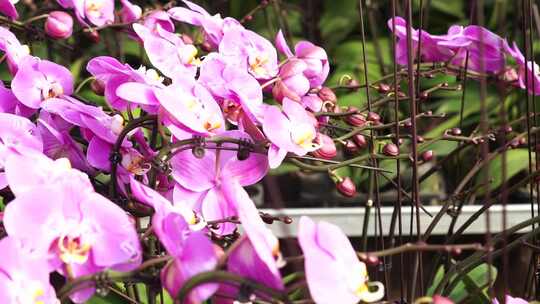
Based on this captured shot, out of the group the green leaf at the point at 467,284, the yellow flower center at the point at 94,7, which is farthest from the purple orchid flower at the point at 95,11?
the green leaf at the point at 467,284

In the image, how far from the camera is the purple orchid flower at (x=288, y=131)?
470 mm

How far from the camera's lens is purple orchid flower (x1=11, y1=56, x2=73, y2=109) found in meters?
0.53

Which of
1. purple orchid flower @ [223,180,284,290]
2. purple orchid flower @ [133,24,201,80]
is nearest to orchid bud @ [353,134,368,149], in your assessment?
purple orchid flower @ [133,24,201,80]

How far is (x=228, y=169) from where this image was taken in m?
0.48

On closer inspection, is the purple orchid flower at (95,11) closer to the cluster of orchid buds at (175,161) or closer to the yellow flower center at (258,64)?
the cluster of orchid buds at (175,161)

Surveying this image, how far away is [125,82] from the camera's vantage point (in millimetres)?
522

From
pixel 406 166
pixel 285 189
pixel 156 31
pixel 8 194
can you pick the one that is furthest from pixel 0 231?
pixel 285 189

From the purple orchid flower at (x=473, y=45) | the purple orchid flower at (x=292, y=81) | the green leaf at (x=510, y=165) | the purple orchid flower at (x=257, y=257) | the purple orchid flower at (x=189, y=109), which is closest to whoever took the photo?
the purple orchid flower at (x=257, y=257)

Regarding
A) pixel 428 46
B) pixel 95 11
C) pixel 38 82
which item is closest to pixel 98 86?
pixel 38 82

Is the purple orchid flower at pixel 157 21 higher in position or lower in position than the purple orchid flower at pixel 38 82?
lower

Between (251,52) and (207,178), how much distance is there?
0.12m

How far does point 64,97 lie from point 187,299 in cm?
22

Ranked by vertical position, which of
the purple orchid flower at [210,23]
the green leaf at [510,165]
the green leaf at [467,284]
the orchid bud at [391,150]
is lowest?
the green leaf at [510,165]

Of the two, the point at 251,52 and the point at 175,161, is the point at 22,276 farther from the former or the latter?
the point at 251,52
